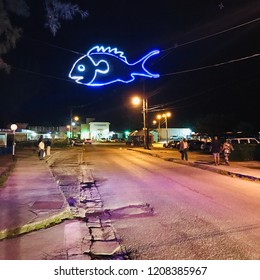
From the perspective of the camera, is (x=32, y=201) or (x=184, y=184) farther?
(x=184, y=184)

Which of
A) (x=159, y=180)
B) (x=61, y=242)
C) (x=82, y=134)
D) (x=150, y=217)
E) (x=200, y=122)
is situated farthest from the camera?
(x=82, y=134)

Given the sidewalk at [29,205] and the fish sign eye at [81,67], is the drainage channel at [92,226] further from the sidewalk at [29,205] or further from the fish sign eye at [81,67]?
the fish sign eye at [81,67]

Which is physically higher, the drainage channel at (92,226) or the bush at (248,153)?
the bush at (248,153)

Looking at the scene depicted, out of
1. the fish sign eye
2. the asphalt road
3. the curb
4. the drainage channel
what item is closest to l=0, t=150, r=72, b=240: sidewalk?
the curb

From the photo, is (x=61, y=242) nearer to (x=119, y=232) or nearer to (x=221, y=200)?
(x=119, y=232)

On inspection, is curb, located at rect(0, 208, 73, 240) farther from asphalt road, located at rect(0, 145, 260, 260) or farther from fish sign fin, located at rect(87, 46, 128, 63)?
fish sign fin, located at rect(87, 46, 128, 63)

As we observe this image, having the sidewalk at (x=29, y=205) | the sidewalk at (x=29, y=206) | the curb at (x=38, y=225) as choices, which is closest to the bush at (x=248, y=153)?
the sidewalk at (x=29, y=205)

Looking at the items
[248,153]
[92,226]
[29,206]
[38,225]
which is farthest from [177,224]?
[248,153]

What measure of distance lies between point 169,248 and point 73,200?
5741 mm

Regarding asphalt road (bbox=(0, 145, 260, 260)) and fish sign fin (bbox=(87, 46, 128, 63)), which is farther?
fish sign fin (bbox=(87, 46, 128, 63))

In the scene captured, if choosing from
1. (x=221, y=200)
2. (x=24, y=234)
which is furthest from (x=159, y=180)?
(x=24, y=234)

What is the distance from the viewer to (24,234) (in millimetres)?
7273

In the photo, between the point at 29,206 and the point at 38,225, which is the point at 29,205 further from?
the point at 38,225

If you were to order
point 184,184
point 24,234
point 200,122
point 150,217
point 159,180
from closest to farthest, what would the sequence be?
point 24,234
point 150,217
point 184,184
point 159,180
point 200,122
